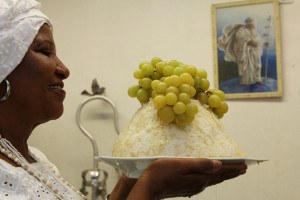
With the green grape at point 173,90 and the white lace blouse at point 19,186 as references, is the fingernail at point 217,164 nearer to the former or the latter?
the green grape at point 173,90

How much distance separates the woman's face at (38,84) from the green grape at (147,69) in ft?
0.63

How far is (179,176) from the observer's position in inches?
27.4

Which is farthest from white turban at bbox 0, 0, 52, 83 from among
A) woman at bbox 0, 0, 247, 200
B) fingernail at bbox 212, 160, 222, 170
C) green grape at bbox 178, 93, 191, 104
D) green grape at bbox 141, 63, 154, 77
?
fingernail at bbox 212, 160, 222, 170

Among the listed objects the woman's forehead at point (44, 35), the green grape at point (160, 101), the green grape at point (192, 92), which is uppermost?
the woman's forehead at point (44, 35)

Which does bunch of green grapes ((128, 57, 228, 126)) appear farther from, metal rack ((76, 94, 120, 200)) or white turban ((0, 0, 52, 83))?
metal rack ((76, 94, 120, 200))

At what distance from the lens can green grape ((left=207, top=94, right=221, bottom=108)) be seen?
0.85 m

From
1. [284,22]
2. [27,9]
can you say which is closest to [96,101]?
[284,22]

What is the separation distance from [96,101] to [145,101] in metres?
1.35

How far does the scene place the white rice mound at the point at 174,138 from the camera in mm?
799

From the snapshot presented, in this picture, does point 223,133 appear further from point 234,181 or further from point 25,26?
point 234,181

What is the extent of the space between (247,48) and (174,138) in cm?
131

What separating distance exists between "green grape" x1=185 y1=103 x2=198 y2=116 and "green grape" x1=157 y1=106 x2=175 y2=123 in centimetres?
3

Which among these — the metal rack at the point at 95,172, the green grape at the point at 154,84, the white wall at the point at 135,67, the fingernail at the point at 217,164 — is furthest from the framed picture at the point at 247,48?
the fingernail at the point at 217,164

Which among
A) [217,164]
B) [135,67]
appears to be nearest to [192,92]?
[217,164]
